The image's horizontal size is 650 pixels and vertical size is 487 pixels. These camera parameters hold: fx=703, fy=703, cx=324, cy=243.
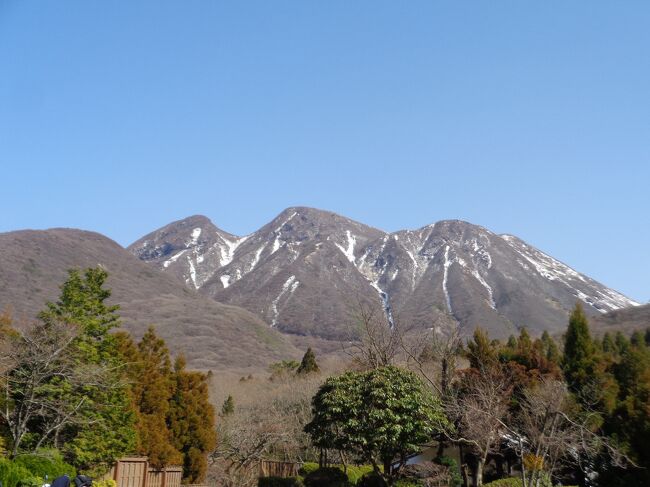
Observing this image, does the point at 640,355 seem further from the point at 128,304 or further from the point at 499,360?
the point at 128,304

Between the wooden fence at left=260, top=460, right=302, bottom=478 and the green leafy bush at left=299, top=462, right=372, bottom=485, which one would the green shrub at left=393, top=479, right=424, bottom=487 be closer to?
the green leafy bush at left=299, top=462, right=372, bottom=485

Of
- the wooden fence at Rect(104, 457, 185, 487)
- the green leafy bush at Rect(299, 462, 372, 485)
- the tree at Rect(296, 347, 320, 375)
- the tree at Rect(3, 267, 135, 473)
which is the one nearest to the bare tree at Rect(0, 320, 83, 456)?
the tree at Rect(3, 267, 135, 473)

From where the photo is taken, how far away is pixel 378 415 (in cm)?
2114

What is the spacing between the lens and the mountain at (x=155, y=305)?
135m

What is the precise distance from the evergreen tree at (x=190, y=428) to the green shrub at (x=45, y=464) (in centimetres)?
984

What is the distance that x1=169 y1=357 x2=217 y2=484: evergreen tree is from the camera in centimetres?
2881

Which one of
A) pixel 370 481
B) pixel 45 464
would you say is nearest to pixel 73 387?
pixel 45 464

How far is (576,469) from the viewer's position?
1105 inches

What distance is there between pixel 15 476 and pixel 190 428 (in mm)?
14630

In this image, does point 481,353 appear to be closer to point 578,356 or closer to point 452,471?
point 578,356

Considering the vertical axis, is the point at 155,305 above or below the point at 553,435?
above

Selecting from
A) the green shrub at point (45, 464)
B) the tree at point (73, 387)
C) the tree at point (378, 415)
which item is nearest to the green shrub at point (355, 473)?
the tree at point (378, 415)

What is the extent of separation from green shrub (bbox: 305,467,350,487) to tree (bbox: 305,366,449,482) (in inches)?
124

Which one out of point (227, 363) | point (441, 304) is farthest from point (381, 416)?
point (441, 304)
